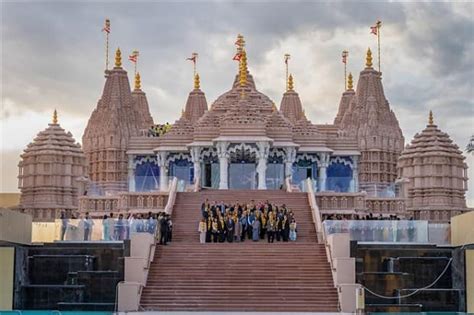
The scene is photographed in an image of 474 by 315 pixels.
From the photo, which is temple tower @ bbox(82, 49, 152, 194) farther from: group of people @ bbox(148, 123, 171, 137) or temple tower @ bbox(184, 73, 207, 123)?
temple tower @ bbox(184, 73, 207, 123)

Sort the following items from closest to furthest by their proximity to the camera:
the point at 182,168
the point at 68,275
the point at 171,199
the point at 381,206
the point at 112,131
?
the point at 68,275 → the point at 171,199 → the point at 381,206 → the point at 182,168 → the point at 112,131

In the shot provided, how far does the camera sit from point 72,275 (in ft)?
112

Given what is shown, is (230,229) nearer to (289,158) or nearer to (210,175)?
(289,158)

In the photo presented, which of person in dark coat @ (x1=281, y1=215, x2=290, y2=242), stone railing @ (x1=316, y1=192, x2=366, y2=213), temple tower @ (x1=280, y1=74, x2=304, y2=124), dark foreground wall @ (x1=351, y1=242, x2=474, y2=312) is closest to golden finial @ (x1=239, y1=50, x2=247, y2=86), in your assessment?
temple tower @ (x1=280, y1=74, x2=304, y2=124)

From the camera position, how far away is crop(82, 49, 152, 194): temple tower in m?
70.2

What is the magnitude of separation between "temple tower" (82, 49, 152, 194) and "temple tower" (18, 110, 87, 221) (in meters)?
6.03

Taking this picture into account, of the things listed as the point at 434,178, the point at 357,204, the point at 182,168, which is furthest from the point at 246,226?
the point at 182,168

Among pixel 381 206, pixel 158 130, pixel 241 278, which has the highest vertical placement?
pixel 158 130

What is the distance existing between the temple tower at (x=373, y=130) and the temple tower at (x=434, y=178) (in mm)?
6149

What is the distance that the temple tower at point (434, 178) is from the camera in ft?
190

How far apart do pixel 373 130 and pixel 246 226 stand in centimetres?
3246

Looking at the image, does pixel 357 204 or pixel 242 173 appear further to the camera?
pixel 242 173

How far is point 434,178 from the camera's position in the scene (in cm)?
5844

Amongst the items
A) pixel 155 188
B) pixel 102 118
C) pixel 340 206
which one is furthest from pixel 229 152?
pixel 102 118
